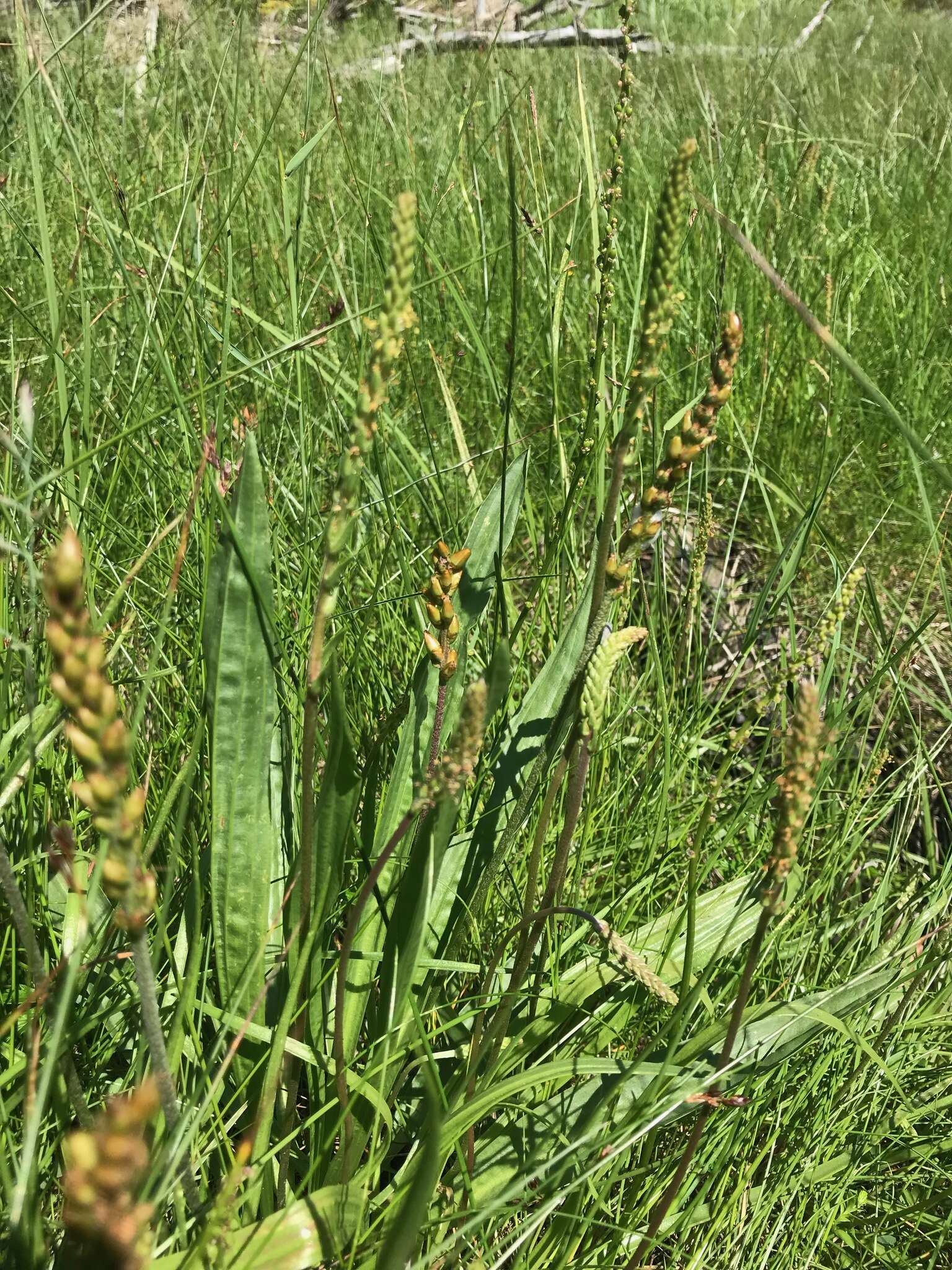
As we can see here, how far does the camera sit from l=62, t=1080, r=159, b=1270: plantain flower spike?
300 mm

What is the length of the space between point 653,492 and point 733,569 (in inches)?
59.4

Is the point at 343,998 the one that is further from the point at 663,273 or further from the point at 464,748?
the point at 663,273

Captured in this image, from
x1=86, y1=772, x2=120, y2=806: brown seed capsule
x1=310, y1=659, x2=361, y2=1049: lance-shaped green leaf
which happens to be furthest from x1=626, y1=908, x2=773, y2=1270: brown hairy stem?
x1=86, y1=772, x2=120, y2=806: brown seed capsule

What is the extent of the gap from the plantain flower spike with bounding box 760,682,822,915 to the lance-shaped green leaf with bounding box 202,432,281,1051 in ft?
1.67

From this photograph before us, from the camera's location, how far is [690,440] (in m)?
0.76

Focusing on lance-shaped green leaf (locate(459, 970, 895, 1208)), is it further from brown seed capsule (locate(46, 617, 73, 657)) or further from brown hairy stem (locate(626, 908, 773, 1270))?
brown seed capsule (locate(46, 617, 73, 657))

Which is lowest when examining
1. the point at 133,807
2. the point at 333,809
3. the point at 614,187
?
the point at 333,809

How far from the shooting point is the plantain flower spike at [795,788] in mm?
654

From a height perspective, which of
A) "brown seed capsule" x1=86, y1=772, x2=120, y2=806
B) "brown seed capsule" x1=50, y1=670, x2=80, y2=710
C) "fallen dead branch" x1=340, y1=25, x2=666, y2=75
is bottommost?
"brown seed capsule" x1=86, y1=772, x2=120, y2=806

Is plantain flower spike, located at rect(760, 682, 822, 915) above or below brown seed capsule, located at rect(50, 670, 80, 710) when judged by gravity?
below

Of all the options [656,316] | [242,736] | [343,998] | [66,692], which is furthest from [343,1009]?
[656,316]

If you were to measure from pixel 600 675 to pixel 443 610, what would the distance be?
0.68ft

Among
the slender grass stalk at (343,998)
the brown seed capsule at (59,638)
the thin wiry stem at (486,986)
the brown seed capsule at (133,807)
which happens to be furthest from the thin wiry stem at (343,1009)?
the brown seed capsule at (59,638)

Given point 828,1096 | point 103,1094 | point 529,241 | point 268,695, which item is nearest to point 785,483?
point 529,241
